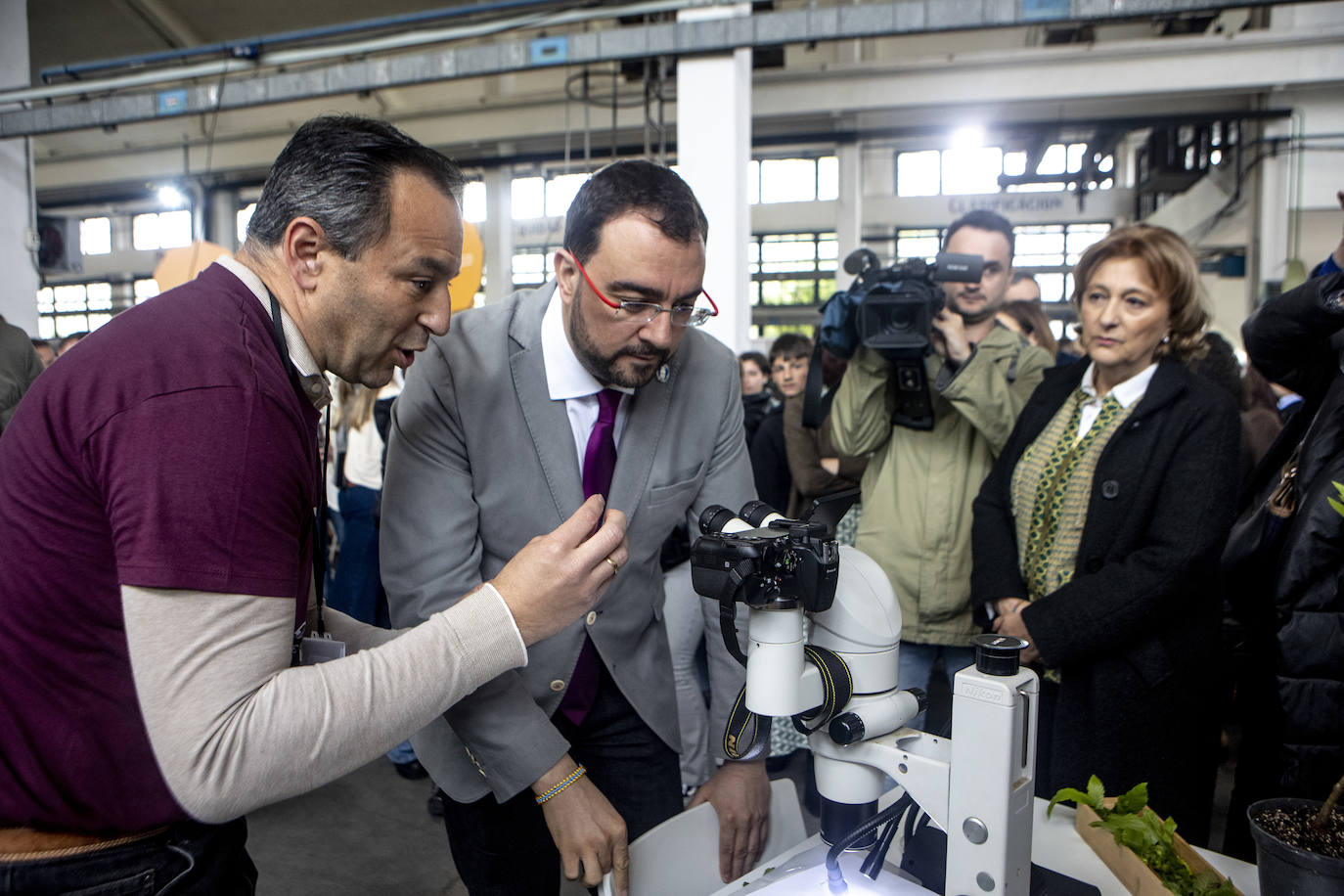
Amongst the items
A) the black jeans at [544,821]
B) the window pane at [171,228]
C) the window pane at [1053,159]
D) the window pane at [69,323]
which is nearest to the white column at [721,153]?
the black jeans at [544,821]

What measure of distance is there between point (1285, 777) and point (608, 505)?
1082 millimetres

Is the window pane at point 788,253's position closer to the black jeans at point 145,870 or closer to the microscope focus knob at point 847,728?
the microscope focus knob at point 847,728

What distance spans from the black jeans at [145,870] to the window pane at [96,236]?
15.8 meters

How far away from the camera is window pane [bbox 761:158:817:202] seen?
40.4ft

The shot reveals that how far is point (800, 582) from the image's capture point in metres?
0.75

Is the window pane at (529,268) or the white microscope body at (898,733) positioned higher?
the window pane at (529,268)

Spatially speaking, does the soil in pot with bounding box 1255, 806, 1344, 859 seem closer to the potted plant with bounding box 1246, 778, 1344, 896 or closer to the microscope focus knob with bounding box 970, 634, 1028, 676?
the potted plant with bounding box 1246, 778, 1344, 896

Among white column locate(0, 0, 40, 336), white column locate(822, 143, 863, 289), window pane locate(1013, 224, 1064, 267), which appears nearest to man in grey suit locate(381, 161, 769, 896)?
white column locate(0, 0, 40, 336)

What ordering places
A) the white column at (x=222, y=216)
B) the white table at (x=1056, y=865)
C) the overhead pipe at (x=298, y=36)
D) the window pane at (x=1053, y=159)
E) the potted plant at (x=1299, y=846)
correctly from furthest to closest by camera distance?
the white column at (x=222, y=216)
the window pane at (x=1053, y=159)
the overhead pipe at (x=298, y=36)
the white table at (x=1056, y=865)
the potted plant at (x=1299, y=846)

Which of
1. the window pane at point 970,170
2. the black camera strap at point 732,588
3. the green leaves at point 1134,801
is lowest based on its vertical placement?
the green leaves at point 1134,801

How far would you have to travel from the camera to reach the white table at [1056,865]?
2.78 ft

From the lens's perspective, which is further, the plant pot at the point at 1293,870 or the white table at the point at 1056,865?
the white table at the point at 1056,865

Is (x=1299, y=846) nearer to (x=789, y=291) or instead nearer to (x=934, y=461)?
(x=934, y=461)

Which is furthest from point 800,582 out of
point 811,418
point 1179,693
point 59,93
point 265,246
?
point 59,93
